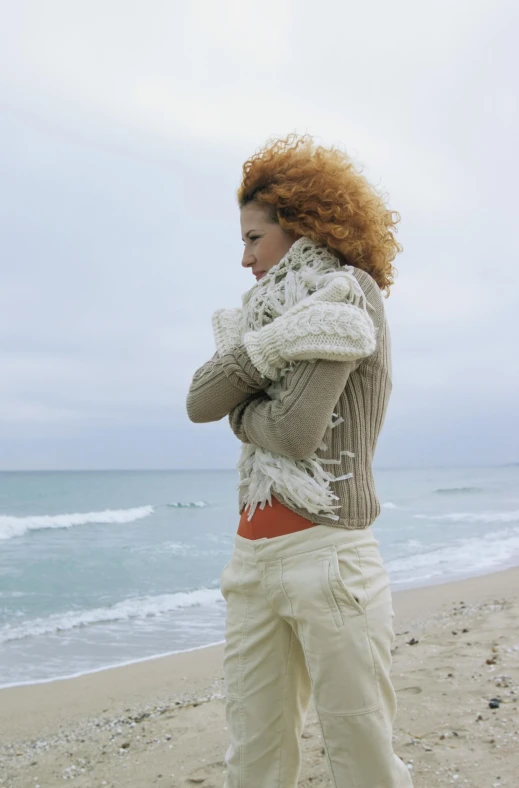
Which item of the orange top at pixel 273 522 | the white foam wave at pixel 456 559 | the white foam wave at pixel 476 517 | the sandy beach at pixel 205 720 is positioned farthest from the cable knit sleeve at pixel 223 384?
the white foam wave at pixel 476 517

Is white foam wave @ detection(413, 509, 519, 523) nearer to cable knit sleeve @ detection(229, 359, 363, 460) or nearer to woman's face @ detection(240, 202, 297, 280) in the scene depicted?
woman's face @ detection(240, 202, 297, 280)

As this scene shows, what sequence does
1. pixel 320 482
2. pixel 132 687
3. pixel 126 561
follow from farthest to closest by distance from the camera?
1. pixel 126 561
2. pixel 132 687
3. pixel 320 482

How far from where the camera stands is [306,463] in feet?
5.59

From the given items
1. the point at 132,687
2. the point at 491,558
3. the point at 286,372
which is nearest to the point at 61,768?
the point at 132,687

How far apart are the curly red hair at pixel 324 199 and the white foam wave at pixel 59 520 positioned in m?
16.9

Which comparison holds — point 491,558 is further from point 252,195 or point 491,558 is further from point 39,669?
point 252,195

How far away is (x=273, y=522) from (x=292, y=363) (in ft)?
1.38

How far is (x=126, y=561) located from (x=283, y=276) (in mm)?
10834

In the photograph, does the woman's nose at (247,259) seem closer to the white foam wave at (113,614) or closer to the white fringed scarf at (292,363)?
the white fringed scarf at (292,363)

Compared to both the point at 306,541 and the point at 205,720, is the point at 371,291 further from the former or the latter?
the point at 205,720

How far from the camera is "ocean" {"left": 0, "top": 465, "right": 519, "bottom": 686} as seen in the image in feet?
20.4

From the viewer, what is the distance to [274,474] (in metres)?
1.71

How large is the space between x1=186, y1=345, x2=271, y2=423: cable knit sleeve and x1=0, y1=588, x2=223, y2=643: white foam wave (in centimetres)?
562

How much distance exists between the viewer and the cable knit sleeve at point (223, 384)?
175cm
